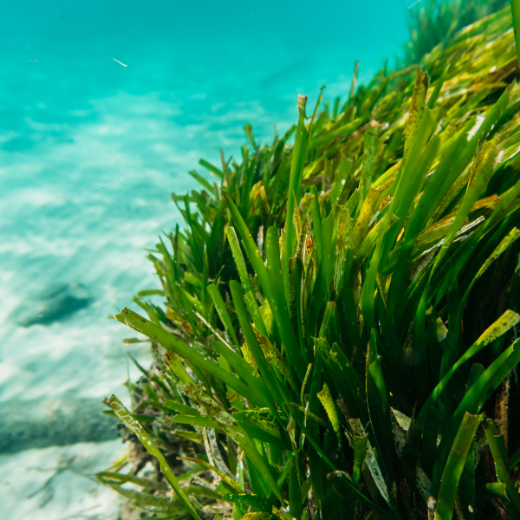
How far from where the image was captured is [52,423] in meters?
1.73

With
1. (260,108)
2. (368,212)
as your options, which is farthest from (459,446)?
(260,108)

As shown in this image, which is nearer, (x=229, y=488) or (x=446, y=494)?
(x=446, y=494)

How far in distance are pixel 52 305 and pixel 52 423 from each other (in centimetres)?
128

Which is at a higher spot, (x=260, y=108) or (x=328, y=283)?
(x=260, y=108)

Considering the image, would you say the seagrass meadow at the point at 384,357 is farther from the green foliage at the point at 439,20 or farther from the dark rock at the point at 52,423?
the green foliage at the point at 439,20

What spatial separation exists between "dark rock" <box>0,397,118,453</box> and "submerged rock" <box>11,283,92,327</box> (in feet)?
2.88

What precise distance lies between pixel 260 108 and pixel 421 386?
918 cm

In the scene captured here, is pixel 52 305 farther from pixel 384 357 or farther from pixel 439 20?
pixel 439 20

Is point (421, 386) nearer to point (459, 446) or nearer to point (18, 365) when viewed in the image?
point (459, 446)

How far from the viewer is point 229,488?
49 centimetres

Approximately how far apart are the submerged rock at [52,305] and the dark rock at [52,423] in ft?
2.88

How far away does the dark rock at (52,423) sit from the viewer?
1649 millimetres

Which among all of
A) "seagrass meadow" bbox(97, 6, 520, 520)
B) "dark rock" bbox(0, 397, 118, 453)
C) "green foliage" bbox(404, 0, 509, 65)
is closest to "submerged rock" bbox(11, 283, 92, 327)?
"dark rock" bbox(0, 397, 118, 453)

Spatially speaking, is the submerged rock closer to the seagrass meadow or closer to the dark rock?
the dark rock
